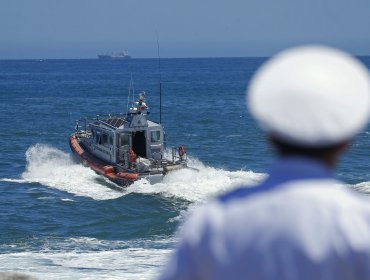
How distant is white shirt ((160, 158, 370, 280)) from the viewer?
2332 millimetres

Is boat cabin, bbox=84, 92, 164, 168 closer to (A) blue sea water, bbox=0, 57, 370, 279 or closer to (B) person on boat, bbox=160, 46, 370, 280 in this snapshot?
(A) blue sea water, bbox=0, 57, 370, 279

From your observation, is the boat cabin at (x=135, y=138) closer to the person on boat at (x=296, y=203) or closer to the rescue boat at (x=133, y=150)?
the rescue boat at (x=133, y=150)

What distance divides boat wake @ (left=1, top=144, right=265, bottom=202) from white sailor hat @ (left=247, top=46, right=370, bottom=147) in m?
21.0

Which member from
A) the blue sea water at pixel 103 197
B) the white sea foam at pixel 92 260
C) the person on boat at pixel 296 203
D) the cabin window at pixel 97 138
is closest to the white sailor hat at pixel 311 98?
the person on boat at pixel 296 203

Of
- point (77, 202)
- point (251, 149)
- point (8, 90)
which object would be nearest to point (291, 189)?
point (77, 202)

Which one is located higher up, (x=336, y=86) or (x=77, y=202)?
(x=336, y=86)

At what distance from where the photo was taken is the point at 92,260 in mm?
17984

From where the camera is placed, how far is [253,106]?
252cm

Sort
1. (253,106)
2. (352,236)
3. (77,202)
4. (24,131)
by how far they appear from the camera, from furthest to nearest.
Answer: (24,131) < (77,202) < (253,106) < (352,236)

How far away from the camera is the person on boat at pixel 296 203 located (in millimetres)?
2336

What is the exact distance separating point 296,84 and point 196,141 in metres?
43.7

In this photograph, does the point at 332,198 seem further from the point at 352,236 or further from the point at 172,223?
the point at 172,223

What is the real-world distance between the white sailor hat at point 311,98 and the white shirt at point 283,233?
107 millimetres

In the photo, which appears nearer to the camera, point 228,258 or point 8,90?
point 228,258
